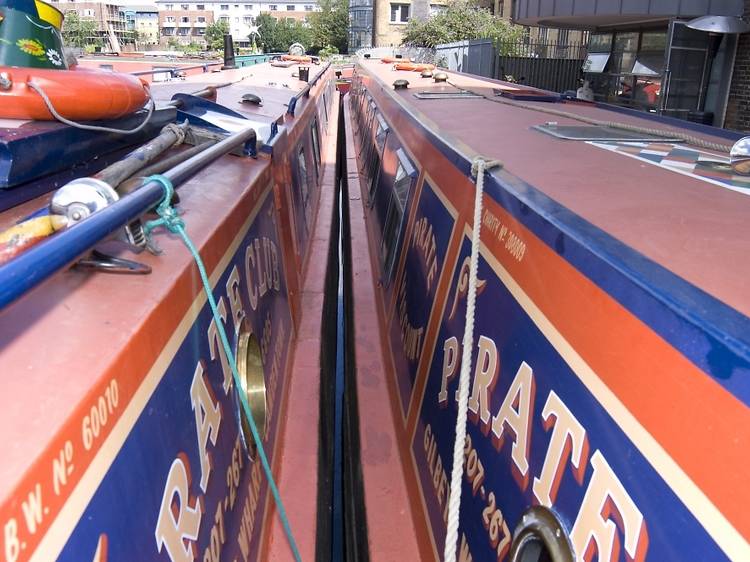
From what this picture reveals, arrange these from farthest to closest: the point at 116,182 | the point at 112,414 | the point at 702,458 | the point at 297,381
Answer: the point at 297,381 < the point at 116,182 < the point at 112,414 < the point at 702,458

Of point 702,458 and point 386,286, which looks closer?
point 702,458

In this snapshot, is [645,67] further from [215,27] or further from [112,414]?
[215,27]

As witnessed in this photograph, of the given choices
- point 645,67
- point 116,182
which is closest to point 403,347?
point 116,182

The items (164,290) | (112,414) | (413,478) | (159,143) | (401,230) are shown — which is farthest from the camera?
(401,230)

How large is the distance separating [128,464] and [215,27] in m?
83.0

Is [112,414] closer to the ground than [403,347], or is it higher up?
higher up

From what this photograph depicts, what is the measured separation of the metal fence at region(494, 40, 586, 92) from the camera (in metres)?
15.5

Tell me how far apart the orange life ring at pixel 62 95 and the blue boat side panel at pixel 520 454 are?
1.15 m

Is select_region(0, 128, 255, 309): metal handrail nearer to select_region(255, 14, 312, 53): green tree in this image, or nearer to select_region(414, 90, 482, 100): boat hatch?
select_region(414, 90, 482, 100): boat hatch

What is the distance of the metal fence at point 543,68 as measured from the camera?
15469 millimetres

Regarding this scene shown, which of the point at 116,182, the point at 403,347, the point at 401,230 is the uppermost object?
the point at 116,182

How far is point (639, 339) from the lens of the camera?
1008mm

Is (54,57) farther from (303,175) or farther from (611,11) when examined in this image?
(611,11)

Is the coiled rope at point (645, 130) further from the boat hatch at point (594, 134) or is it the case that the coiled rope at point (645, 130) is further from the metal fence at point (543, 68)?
the metal fence at point (543, 68)
